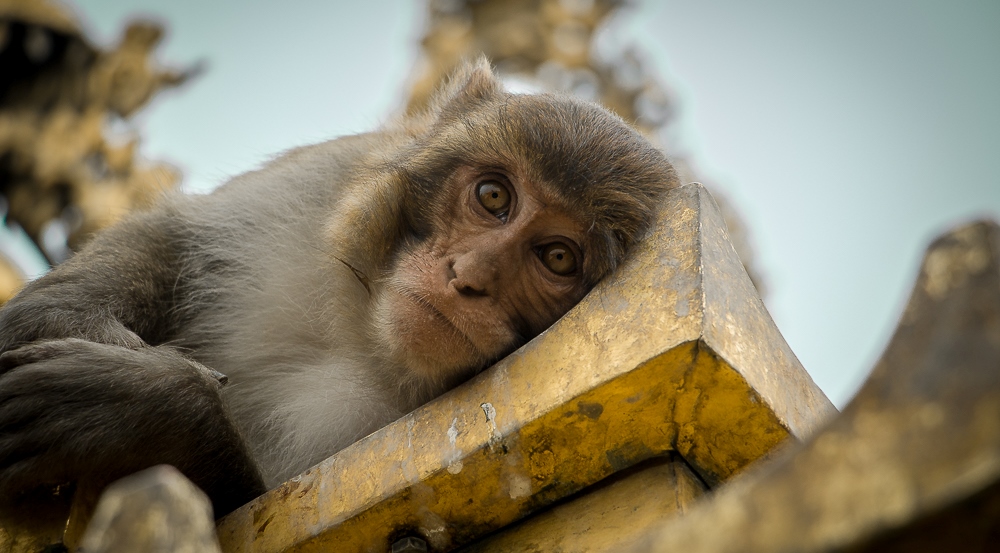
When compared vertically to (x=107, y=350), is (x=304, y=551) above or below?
below

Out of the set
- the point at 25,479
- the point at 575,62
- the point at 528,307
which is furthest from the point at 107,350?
the point at 575,62

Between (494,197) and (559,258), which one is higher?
(494,197)

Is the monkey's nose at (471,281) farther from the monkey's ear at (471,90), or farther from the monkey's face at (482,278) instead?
the monkey's ear at (471,90)

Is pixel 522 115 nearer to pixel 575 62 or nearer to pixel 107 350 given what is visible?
pixel 107 350

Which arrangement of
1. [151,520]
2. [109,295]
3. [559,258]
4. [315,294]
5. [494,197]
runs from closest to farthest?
[151,520]
[559,258]
[494,197]
[109,295]
[315,294]

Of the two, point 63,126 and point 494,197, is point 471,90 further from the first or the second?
point 63,126

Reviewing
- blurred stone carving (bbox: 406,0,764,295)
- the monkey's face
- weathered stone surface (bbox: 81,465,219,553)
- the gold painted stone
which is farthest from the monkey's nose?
blurred stone carving (bbox: 406,0,764,295)

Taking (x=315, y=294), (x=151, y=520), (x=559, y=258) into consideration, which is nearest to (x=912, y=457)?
(x=151, y=520)
